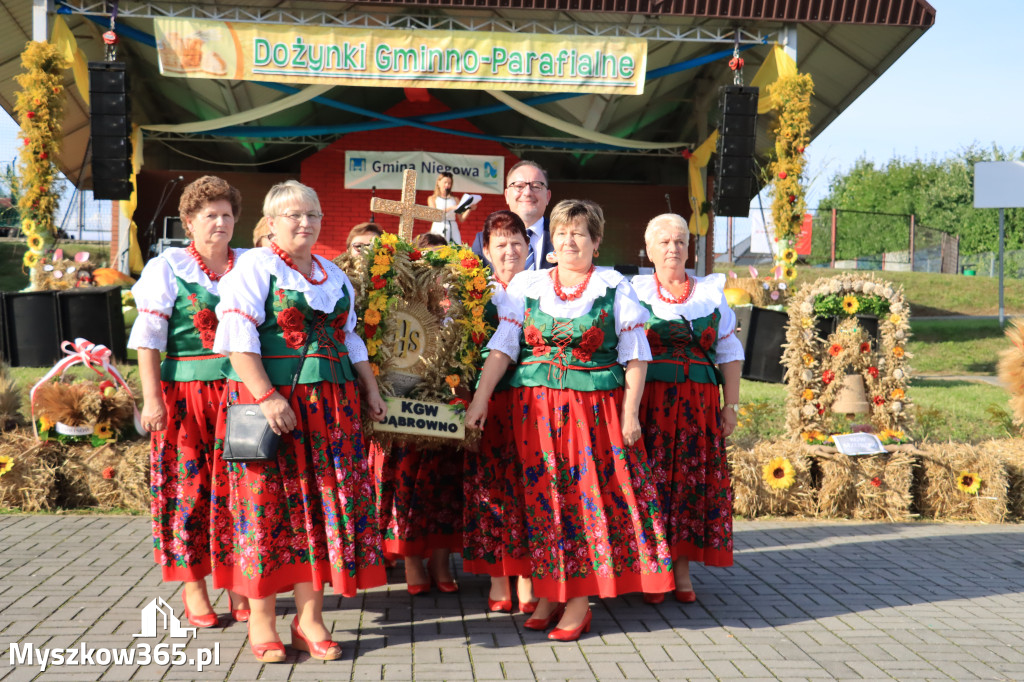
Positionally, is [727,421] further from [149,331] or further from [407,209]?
[149,331]

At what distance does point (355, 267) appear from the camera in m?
3.94

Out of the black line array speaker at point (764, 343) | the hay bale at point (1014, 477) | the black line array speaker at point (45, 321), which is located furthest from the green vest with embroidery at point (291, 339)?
the black line array speaker at point (764, 343)

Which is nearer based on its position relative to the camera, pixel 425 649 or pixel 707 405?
pixel 425 649

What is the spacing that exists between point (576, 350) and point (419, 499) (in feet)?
3.63

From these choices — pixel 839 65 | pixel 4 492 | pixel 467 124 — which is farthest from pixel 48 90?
pixel 839 65

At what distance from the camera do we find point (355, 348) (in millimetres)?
3732

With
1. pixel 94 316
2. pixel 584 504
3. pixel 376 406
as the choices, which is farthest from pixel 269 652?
pixel 94 316

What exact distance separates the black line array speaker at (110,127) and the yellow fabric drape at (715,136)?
7.85 metres

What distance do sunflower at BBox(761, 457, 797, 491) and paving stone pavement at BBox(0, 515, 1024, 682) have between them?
0.84 metres

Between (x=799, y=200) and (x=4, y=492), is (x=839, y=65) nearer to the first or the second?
(x=799, y=200)

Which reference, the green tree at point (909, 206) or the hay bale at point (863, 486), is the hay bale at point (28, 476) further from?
the green tree at point (909, 206)

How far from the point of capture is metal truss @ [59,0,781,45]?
11008 mm

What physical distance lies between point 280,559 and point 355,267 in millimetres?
1262

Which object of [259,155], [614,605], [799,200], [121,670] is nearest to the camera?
[121,670]
